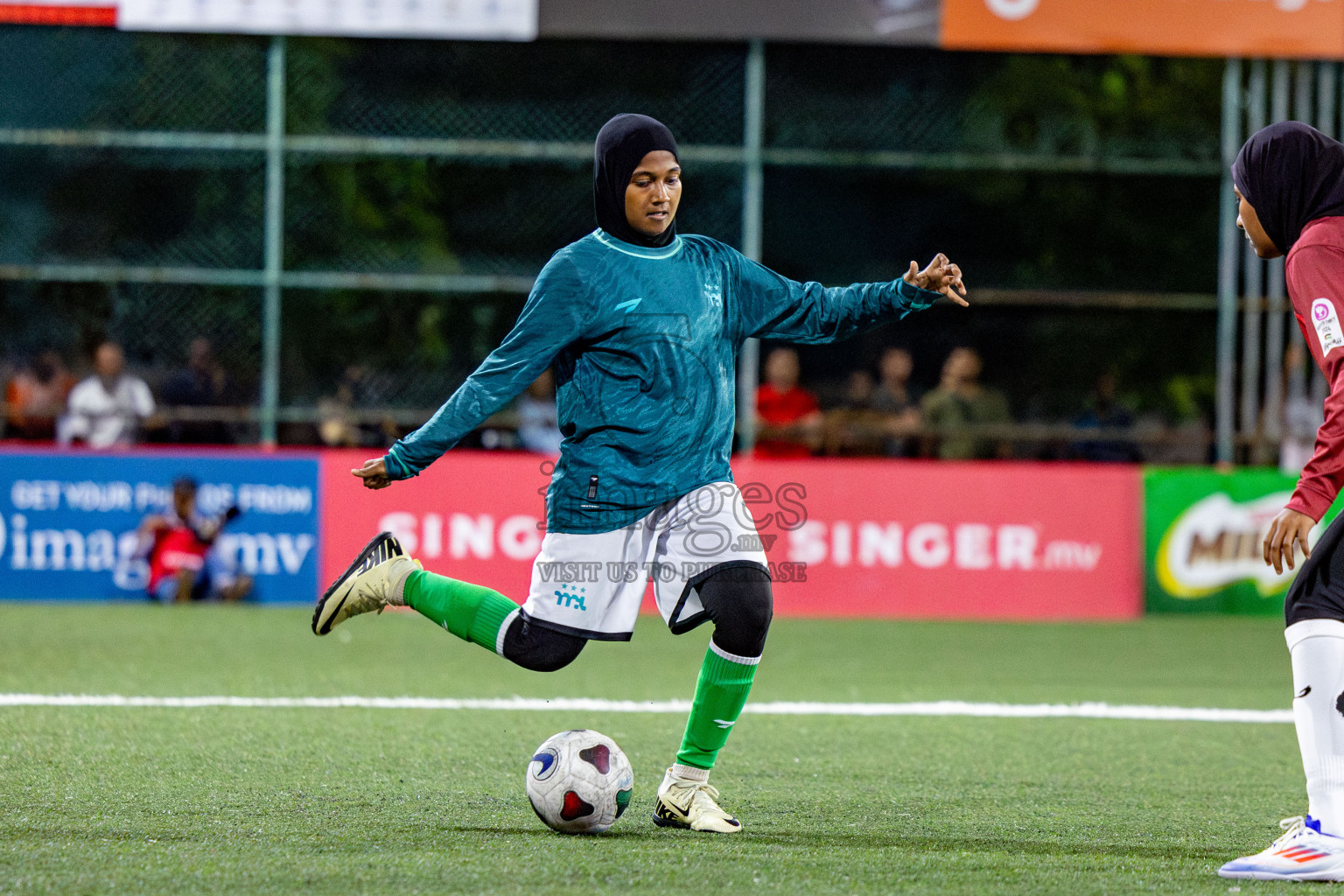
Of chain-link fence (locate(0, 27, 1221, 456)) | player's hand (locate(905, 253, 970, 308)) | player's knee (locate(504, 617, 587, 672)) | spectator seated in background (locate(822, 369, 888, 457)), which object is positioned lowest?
player's knee (locate(504, 617, 587, 672))

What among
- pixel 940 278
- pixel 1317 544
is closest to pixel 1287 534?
pixel 1317 544

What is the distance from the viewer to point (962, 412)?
533 inches

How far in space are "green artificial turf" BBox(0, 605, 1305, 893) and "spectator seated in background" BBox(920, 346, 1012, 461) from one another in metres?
3.50

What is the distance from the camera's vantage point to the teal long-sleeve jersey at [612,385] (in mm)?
4867

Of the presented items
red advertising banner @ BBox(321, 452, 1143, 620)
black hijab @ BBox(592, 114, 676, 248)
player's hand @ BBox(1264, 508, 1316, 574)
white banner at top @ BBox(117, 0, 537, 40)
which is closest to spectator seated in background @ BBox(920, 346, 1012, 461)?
red advertising banner @ BBox(321, 452, 1143, 620)

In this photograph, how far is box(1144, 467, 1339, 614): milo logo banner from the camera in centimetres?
1227

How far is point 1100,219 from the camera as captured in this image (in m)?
14.6

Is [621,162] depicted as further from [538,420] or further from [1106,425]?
[1106,425]

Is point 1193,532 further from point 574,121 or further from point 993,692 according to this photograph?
point 574,121

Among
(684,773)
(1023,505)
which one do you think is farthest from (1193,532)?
(684,773)

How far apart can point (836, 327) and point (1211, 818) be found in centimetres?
196

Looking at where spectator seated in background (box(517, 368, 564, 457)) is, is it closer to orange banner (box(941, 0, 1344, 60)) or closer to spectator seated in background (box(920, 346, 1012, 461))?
spectator seated in background (box(920, 346, 1012, 461))

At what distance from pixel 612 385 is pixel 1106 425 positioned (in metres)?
9.85

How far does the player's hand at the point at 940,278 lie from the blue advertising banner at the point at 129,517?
8170 mm
